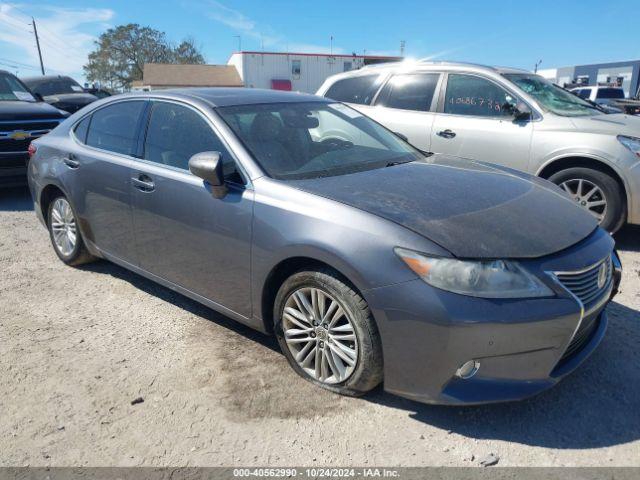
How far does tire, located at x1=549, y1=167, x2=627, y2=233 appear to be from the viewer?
501 centimetres

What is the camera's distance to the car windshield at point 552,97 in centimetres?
563

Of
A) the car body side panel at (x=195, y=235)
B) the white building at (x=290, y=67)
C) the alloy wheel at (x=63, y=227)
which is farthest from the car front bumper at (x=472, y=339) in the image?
the white building at (x=290, y=67)

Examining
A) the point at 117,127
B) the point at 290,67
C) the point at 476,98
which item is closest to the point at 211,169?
the point at 117,127

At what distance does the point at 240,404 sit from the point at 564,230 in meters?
1.99

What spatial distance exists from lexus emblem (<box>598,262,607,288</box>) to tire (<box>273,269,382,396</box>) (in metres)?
1.21

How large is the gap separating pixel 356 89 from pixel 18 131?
4.88 m

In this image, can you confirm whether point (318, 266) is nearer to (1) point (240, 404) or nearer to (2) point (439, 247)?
(2) point (439, 247)

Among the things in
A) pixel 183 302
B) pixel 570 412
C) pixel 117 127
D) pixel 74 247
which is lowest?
pixel 183 302

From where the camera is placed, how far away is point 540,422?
2.62 m

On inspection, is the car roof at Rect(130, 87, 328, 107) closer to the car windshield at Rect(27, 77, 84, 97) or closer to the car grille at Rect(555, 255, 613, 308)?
the car grille at Rect(555, 255, 613, 308)

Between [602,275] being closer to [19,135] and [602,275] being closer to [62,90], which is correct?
[19,135]

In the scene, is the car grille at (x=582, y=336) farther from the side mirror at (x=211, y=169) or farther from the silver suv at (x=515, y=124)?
the silver suv at (x=515, y=124)

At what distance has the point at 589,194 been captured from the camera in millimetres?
5133

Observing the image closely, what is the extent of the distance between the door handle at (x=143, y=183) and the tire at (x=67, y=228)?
113 cm
